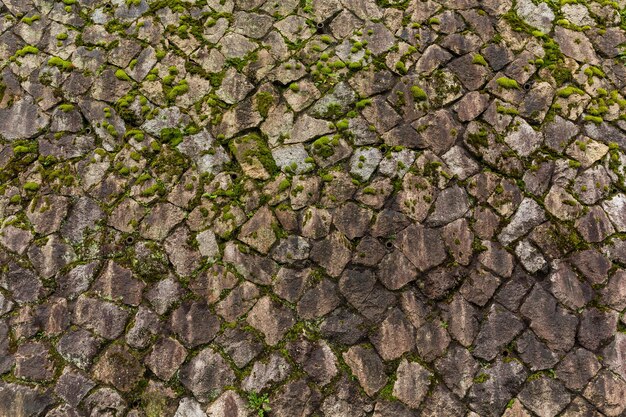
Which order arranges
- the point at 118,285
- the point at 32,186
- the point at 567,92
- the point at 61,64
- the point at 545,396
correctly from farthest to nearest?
1. the point at 61,64
2. the point at 567,92
3. the point at 32,186
4. the point at 118,285
5. the point at 545,396

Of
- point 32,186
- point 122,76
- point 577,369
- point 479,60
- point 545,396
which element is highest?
point 479,60

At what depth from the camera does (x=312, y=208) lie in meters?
4.75

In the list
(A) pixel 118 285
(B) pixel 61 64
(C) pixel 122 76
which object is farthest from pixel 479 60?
(B) pixel 61 64

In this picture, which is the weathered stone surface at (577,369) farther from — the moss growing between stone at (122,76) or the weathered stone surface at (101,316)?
the moss growing between stone at (122,76)

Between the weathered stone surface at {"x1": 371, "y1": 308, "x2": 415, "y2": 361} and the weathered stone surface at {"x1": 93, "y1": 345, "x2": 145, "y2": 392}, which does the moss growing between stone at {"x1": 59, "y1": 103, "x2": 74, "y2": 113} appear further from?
the weathered stone surface at {"x1": 371, "y1": 308, "x2": 415, "y2": 361}

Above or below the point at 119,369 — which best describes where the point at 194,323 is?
above

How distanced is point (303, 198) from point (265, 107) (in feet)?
3.41

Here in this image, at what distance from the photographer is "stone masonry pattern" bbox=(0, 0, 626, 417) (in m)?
4.42

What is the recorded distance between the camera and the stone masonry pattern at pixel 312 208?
4422 mm

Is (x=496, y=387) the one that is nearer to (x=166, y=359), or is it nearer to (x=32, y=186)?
(x=166, y=359)

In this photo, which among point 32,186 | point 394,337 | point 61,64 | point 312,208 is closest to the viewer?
point 394,337

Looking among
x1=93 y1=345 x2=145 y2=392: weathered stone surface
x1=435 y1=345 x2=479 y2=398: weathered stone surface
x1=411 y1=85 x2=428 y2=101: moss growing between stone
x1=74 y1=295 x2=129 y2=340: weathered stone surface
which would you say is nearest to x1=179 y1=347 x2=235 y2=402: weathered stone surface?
x1=93 y1=345 x2=145 y2=392: weathered stone surface

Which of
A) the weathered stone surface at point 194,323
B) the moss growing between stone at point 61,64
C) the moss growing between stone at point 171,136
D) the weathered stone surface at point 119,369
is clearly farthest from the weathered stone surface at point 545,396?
the moss growing between stone at point 61,64

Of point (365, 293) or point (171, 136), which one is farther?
point (171, 136)
